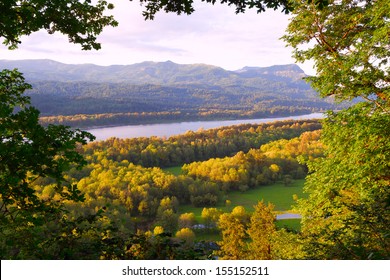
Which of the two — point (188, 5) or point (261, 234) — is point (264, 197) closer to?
point (261, 234)

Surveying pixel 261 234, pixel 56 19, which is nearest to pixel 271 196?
pixel 261 234

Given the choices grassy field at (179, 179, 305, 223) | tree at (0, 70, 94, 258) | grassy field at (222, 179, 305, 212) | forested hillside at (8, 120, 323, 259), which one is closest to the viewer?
tree at (0, 70, 94, 258)

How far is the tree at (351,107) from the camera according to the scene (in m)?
10.4

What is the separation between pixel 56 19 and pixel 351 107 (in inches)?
396

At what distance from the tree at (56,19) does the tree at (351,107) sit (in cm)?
703

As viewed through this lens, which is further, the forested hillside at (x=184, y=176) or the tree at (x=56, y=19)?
the forested hillside at (x=184, y=176)

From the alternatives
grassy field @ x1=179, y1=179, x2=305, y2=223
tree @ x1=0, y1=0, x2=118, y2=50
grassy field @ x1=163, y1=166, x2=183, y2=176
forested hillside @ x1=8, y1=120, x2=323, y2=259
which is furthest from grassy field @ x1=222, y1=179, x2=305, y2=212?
tree @ x1=0, y1=0, x2=118, y2=50

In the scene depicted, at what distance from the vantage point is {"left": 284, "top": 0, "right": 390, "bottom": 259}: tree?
10367 mm

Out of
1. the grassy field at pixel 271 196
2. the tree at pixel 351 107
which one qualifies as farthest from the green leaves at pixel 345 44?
the grassy field at pixel 271 196

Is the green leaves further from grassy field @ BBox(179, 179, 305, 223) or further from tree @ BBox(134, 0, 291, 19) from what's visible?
grassy field @ BBox(179, 179, 305, 223)

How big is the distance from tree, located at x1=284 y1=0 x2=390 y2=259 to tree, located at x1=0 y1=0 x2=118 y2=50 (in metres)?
7.03

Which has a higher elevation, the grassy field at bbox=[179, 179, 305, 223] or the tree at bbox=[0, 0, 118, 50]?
the tree at bbox=[0, 0, 118, 50]

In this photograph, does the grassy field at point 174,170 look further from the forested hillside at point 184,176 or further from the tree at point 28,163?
the tree at point 28,163

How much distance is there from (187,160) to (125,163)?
2879cm
